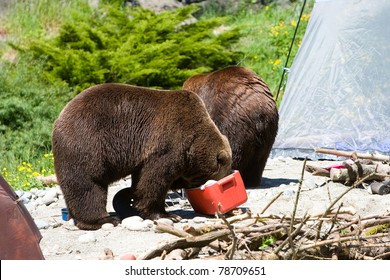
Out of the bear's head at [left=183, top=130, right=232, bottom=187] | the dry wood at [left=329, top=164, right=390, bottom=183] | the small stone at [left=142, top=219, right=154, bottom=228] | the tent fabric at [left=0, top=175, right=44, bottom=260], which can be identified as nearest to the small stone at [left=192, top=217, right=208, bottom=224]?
the bear's head at [left=183, top=130, right=232, bottom=187]

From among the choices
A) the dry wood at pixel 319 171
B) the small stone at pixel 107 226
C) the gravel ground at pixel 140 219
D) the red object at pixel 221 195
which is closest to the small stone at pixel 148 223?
the gravel ground at pixel 140 219

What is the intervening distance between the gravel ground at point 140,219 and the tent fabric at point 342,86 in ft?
2.03

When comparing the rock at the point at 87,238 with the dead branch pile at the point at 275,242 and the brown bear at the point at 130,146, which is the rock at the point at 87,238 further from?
the dead branch pile at the point at 275,242

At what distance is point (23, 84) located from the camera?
42.4 feet

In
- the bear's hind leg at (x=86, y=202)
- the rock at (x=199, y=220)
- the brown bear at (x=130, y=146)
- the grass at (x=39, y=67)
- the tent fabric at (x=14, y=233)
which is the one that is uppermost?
the tent fabric at (x=14, y=233)

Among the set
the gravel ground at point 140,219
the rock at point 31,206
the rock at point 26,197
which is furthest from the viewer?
the rock at point 26,197

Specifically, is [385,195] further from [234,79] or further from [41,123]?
[41,123]

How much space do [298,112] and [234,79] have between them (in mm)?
2263

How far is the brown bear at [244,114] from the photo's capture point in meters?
8.61

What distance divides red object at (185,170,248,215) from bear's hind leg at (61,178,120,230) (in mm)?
881

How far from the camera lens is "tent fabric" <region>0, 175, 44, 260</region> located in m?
4.61

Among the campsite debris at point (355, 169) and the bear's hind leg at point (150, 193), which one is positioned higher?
the bear's hind leg at point (150, 193)

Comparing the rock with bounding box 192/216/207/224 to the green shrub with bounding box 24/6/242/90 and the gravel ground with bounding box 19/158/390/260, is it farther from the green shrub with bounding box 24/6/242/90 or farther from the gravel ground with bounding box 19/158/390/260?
the green shrub with bounding box 24/6/242/90

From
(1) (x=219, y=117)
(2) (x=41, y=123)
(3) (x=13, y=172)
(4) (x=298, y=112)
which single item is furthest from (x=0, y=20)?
(1) (x=219, y=117)
